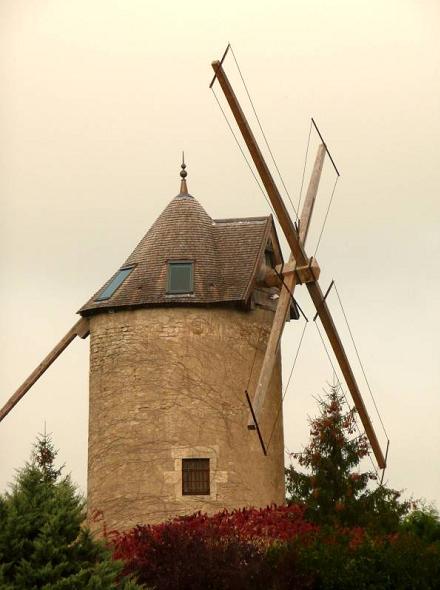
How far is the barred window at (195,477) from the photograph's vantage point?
84.0ft

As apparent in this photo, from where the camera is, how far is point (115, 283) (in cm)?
2734

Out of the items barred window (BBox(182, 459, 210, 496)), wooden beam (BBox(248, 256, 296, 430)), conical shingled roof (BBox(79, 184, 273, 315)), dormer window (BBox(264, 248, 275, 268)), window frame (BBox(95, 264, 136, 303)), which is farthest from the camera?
dormer window (BBox(264, 248, 275, 268))

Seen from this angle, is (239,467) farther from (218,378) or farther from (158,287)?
(158,287)

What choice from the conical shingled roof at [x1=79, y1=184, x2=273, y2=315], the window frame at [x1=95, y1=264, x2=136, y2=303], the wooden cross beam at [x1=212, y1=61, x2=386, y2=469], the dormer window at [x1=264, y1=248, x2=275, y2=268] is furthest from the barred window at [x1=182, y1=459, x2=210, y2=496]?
the dormer window at [x1=264, y1=248, x2=275, y2=268]

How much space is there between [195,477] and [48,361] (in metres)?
A: 3.84

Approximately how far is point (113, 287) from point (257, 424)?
4.25 m

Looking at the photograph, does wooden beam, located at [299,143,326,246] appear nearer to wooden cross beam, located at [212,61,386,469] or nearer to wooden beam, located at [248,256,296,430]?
wooden cross beam, located at [212,61,386,469]

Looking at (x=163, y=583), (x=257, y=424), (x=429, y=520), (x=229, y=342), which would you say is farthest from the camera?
(x=429, y=520)

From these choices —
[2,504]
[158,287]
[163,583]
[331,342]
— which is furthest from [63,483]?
[331,342]

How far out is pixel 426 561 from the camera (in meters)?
20.5

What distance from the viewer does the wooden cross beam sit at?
25.7 metres

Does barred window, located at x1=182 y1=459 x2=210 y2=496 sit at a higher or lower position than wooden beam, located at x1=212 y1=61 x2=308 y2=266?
lower

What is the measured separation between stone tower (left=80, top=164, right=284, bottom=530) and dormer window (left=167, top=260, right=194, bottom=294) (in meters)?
0.02

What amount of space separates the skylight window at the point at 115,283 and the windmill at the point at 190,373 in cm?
4
